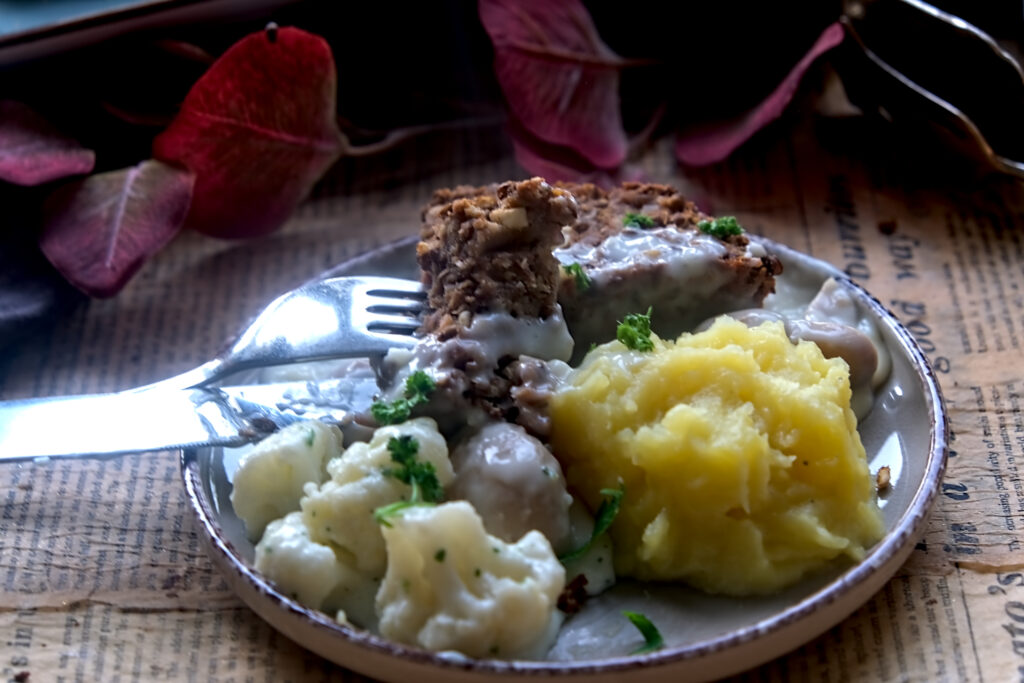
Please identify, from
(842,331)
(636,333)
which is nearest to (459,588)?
(636,333)

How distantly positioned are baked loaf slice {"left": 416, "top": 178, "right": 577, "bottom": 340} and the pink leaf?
177 centimetres

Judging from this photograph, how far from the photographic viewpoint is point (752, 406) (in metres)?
2.47

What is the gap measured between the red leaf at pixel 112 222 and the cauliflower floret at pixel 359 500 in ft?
5.38

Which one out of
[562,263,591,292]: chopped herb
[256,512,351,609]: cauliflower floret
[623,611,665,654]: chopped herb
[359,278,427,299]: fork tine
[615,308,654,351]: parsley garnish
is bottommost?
[623,611,665,654]: chopped herb

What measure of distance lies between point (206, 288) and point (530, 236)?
172 cm

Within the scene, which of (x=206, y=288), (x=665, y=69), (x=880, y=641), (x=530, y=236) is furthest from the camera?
(x=665, y=69)

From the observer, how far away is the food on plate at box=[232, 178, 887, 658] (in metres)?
2.18

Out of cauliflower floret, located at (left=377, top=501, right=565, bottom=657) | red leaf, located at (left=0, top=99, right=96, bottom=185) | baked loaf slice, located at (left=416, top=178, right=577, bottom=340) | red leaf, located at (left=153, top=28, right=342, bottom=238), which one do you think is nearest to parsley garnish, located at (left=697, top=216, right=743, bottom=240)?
baked loaf slice, located at (left=416, top=178, right=577, bottom=340)

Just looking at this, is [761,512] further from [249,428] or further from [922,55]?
[922,55]

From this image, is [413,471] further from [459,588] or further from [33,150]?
[33,150]

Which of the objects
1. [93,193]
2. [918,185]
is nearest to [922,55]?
[918,185]

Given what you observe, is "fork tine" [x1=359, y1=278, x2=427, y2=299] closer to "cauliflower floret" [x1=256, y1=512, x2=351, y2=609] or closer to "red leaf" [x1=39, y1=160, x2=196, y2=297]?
"cauliflower floret" [x1=256, y1=512, x2=351, y2=609]

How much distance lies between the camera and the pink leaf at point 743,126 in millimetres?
4152

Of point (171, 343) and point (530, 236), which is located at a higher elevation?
point (530, 236)
